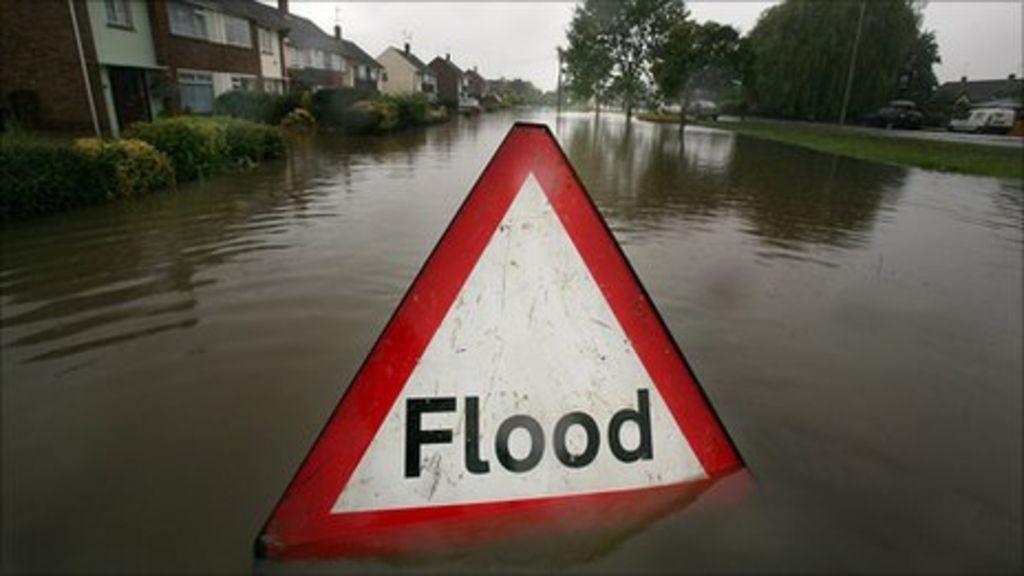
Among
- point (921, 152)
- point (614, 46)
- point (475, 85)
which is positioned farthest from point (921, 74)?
point (475, 85)

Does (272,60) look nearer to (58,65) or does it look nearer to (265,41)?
(265,41)

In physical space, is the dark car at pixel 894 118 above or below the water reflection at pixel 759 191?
above

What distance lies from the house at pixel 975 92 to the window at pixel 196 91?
61.6 metres

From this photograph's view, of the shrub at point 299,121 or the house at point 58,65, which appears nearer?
the house at point 58,65

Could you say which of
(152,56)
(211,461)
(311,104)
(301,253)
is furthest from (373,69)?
(211,461)

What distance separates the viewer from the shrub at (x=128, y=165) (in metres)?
8.59

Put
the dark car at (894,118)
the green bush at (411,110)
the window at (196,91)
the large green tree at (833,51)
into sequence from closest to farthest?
the window at (196,91) → the green bush at (411,110) → the large green tree at (833,51) → the dark car at (894,118)

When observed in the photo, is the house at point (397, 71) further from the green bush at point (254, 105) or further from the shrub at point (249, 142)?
the shrub at point (249, 142)

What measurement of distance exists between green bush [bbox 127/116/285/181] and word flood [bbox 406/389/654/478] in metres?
11.5

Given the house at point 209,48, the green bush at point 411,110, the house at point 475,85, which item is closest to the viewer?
the house at point 209,48

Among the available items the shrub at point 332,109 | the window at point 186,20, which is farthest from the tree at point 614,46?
the window at point 186,20

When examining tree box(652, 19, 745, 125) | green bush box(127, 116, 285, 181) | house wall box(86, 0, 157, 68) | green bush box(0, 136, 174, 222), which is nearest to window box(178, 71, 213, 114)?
house wall box(86, 0, 157, 68)

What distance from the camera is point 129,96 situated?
775 inches

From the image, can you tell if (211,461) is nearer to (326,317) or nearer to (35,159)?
(326,317)
